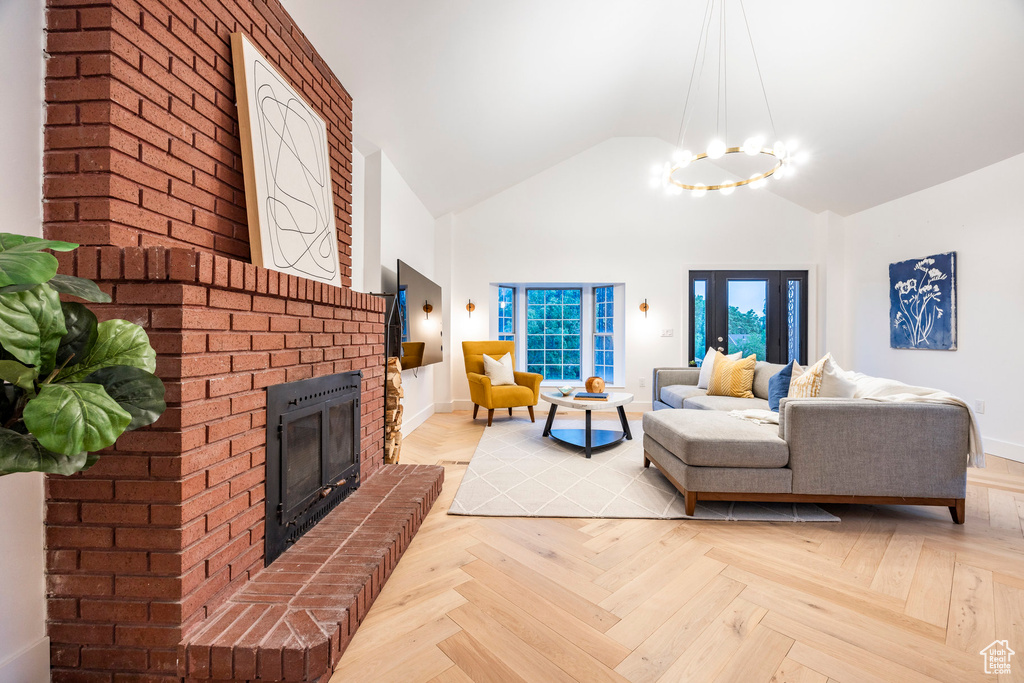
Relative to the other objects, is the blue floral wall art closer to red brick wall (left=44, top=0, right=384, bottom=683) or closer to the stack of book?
the stack of book

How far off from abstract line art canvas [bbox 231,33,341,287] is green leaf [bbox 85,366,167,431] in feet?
3.15

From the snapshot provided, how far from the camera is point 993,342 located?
11.7ft

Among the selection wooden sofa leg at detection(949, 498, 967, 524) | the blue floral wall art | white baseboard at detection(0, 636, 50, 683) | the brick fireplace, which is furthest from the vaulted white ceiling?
wooden sofa leg at detection(949, 498, 967, 524)

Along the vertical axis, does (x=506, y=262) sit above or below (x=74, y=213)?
above

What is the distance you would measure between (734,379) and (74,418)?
14.5ft

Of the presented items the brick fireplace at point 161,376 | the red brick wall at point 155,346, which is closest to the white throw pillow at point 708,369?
the brick fireplace at point 161,376

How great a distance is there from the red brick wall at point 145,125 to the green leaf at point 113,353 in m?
0.54

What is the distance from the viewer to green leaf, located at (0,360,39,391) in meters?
0.67

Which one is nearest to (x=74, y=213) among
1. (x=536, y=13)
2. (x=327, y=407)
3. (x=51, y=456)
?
(x=51, y=456)

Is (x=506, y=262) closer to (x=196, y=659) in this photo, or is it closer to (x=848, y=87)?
(x=848, y=87)

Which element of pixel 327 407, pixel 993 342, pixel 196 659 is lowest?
pixel 196 659

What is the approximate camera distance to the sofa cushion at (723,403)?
3.61 m

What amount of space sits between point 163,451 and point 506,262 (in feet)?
15.8

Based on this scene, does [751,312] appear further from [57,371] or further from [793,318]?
[57,371]
